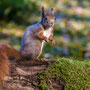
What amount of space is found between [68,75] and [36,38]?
2.73 feet

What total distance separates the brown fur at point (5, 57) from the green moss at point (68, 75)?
0.49 meters

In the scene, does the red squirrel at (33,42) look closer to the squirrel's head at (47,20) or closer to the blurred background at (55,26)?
the squirrel's head at (47,20)

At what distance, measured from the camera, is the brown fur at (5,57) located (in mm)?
3289

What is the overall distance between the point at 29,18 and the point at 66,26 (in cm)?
174

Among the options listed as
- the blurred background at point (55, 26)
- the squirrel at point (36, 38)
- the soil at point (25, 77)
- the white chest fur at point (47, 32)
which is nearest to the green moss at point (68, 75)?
the soil at point (25, 77)

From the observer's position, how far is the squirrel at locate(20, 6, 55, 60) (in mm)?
3764

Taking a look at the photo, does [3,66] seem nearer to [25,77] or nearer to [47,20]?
[25,77]

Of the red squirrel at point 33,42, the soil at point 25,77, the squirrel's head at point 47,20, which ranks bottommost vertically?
the soil at point 25,77

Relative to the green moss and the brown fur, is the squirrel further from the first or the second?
the green moss

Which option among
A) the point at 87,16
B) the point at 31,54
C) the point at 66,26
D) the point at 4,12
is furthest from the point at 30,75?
the point at 87,16

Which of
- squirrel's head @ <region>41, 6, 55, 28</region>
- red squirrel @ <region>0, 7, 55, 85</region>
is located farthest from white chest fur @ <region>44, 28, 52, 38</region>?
squirrel's head @ <region>41, 6, 55, 28</region>

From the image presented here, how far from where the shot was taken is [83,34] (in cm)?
1116

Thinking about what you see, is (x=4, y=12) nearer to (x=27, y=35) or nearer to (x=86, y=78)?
(x=27, y=35)

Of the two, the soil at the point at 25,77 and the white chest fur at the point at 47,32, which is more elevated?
the white chest fur at the point at 47,32
